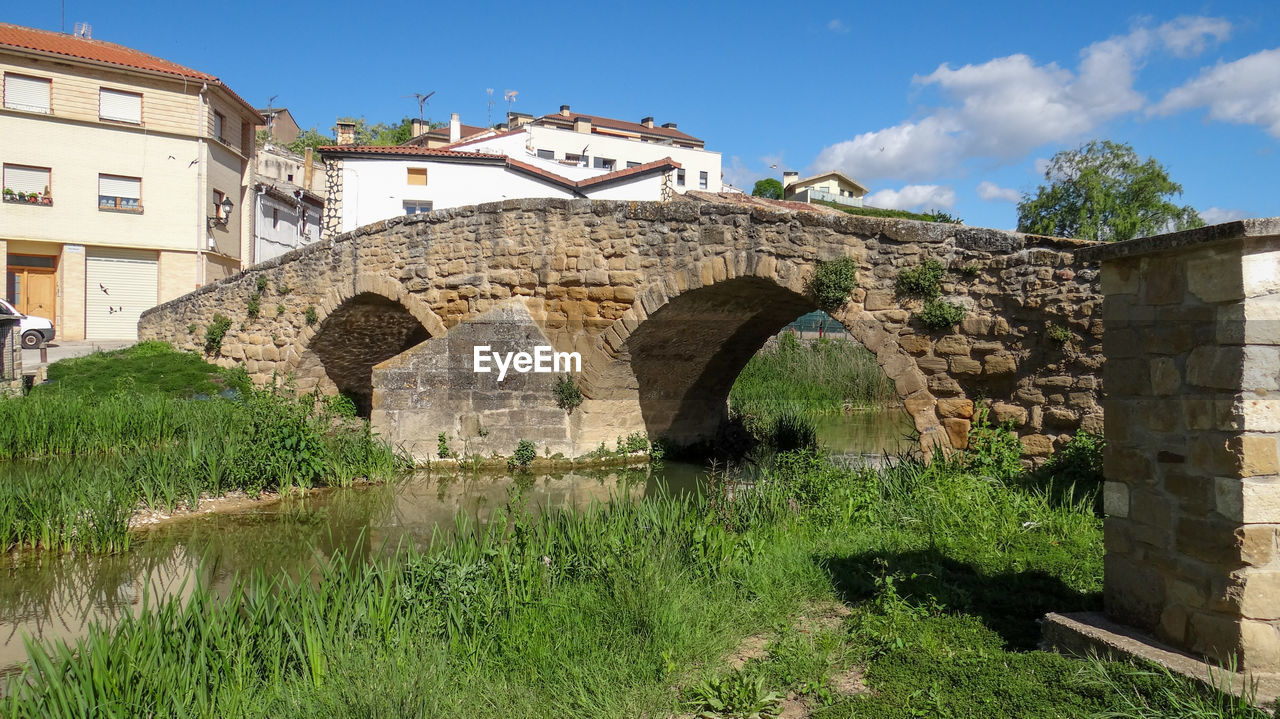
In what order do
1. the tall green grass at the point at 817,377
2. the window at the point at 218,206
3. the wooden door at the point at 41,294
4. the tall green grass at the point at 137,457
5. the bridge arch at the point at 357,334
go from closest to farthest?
the tall green grass at the point at 137,457
the bridge arch at the point at 357,334
the tall green grass at the point at 817,377
the wooden door at the point at 41,294
the window at the point at 218,206

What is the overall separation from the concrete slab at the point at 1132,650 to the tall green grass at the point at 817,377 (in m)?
11.5

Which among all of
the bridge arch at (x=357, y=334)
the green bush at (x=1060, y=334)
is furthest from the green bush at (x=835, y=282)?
the bridge arch at (x=357, y=334)

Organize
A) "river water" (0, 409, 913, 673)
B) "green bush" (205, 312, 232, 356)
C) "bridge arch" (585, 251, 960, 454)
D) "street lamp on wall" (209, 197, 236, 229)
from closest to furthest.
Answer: "river water" (0, 409, 913, 673)
"bridge arch" (585, 251, 960, 454)
"green bush" (205, 312, 232, 356)
"street lamp on wall" (209, 197, 236, 229)

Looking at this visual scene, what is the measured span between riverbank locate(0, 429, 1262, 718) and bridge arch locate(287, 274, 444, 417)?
7277 millimetres

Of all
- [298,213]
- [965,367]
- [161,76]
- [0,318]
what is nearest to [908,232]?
[965,367]

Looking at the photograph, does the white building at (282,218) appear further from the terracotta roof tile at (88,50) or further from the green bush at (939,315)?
the green bush at (939,315)

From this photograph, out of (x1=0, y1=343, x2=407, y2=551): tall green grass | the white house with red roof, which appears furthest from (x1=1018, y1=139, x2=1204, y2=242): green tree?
(x1=0, y1=343, x2=407, y2=551): tall green grass

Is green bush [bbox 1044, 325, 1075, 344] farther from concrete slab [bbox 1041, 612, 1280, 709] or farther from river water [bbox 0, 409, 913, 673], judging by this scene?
concrete slab [bbox 1041, 612, 1280, 709]

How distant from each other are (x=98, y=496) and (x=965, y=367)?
683 cm

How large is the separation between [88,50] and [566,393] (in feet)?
61.6

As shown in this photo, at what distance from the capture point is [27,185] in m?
20.2

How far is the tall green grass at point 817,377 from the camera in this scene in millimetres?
15578

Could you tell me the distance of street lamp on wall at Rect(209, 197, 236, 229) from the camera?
74.7ft

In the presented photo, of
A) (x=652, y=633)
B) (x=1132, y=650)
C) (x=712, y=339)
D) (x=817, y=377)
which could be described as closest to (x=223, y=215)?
(x=817, y=377)
